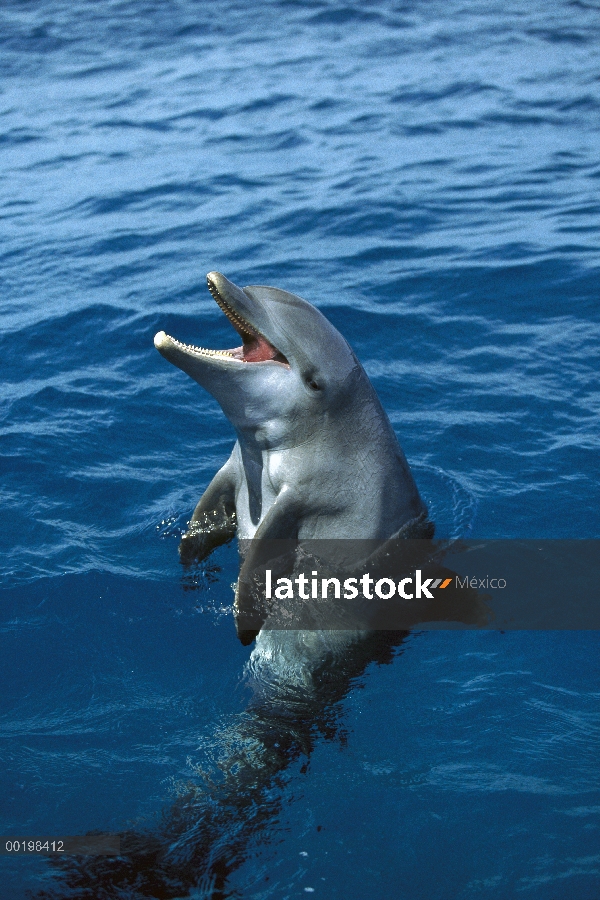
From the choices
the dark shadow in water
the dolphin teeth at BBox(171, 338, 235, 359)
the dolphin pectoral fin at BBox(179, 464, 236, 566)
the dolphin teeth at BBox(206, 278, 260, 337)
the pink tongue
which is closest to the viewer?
the dark shadow in water

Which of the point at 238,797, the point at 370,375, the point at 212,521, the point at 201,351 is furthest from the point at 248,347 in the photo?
the point at 370,375

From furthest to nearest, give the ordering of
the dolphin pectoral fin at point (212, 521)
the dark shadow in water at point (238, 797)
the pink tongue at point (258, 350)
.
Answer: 1. the dolphin pectoral fin at point (212, 521)
2. the pink tongue at point (258, 350)
3. the dark shadow in water at point (238, 797)

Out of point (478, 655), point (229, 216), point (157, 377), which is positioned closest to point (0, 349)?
point (157, 377)

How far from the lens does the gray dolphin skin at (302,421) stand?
628 centimetres

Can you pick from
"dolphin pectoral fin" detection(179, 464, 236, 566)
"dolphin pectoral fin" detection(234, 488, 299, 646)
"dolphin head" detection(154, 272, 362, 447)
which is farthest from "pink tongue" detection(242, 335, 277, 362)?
"dolphin pectoral fin" detection(179, 464, 236, 566)

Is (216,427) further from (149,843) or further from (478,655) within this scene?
(149,843)

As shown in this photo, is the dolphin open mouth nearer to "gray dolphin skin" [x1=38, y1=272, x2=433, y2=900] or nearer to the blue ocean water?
"gray dolphin skin" [x1=38, y1=272, x2=433, y2=900]

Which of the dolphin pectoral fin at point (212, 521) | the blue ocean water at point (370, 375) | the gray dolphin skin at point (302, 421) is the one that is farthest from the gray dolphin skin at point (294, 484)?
the dolphin pectoral fin at point (212, 521)

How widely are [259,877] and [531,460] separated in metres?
5.04

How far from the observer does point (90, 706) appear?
21.2ft

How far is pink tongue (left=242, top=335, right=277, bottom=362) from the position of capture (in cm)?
645

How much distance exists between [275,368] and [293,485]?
28.9 inches

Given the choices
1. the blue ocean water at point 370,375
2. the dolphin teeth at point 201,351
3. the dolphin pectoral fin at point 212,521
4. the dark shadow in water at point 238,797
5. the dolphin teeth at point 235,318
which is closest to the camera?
the dark shadow in water at point 238,797

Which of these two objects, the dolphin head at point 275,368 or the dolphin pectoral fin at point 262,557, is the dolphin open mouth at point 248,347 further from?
the dolphin pectoral fin at point 262,557
